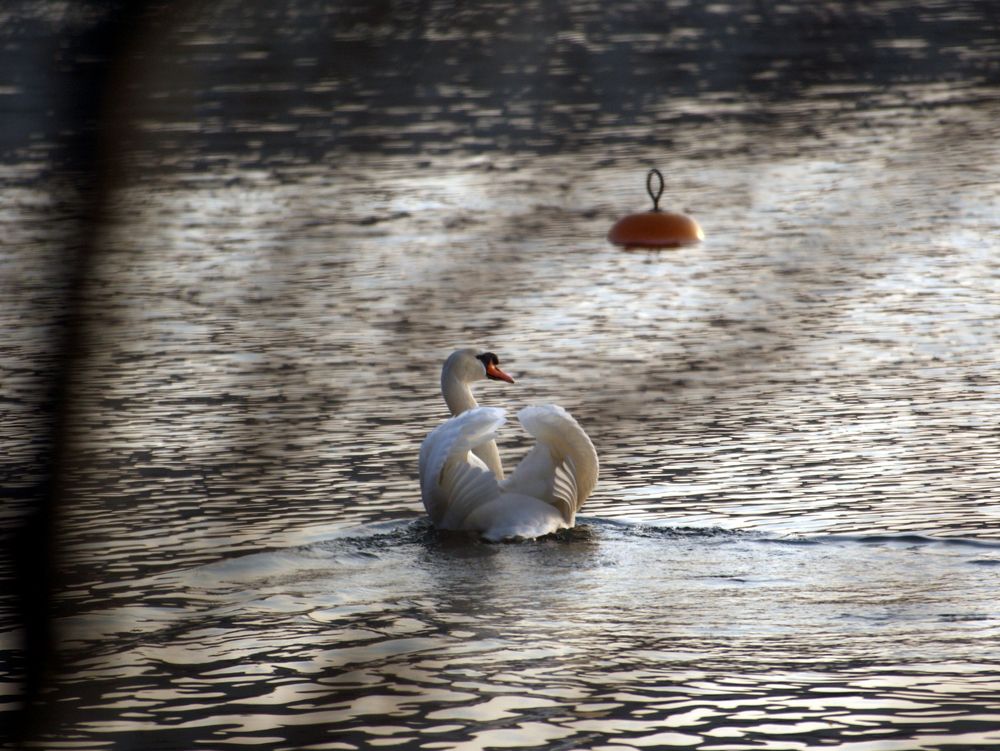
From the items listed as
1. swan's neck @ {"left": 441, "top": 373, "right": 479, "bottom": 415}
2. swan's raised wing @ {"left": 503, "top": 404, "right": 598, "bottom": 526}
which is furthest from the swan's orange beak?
swan's raised wing @ {"left": 503, "top": 404, "right": 598, "bottom": 526}

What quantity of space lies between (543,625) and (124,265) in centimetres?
626

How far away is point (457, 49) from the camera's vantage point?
4.91ft

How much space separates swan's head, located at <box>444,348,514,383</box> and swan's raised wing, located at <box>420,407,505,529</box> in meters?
0.70

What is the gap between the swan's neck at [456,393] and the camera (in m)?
10.2

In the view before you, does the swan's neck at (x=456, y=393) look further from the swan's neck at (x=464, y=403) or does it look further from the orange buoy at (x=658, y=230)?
the orange buoy at (x=658, y=230)

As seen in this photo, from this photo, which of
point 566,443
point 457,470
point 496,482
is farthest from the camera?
point 496,482

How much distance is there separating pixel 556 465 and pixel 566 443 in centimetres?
23

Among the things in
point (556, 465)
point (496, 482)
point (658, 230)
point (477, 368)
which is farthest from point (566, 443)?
point (658, 230)

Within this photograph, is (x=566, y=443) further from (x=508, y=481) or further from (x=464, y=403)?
(x=464, y=403)

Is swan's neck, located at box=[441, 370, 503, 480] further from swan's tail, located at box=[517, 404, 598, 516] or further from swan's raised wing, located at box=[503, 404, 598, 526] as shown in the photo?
swan's tail, located at box=[517, 404, 598, 516]

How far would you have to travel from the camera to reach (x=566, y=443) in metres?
9.27

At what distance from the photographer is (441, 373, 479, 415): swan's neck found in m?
10.2

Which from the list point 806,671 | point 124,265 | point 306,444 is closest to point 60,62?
point 124,265

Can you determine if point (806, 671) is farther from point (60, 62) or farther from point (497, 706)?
point (60, 62)
